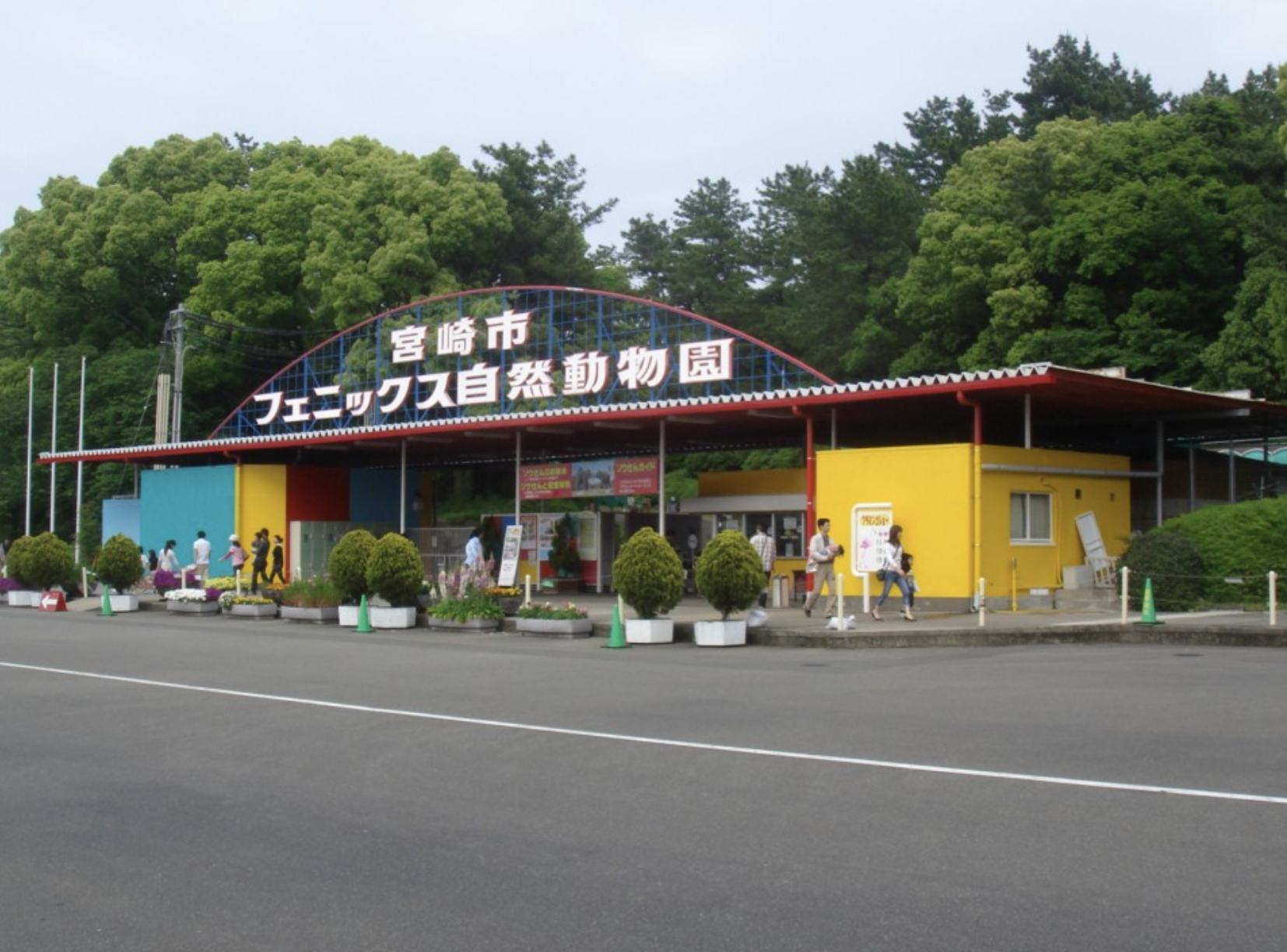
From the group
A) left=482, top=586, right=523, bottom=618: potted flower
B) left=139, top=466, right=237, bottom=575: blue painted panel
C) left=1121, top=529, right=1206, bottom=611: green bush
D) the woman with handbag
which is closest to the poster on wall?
the woman with handbag

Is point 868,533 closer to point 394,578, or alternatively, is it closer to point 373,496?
point 394,578

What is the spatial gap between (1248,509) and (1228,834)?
685 inches

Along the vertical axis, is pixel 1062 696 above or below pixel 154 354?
below

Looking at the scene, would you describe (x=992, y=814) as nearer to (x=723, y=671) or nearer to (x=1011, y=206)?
(x=723, y=671)

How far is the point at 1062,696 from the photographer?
12703mm

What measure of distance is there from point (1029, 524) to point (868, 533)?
2882mm

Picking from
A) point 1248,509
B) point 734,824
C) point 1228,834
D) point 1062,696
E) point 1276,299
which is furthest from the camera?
point 1276,299

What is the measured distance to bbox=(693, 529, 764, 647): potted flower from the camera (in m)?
20.3

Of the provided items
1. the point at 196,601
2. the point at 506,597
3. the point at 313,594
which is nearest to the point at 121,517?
the point at 196,601

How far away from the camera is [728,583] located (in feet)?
66.4

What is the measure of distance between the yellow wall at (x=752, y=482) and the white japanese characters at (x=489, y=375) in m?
4.46

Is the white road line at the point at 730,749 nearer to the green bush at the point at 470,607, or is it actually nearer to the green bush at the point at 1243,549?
the green bush at the point at 470,607

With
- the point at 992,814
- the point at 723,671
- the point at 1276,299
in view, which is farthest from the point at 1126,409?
the point at 992,814

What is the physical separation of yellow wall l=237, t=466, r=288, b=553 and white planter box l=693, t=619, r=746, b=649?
66.9 feet
